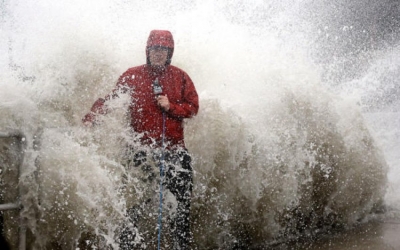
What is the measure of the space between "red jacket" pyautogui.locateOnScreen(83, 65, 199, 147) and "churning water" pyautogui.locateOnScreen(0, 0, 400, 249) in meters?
0.15

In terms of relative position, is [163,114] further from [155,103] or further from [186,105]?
[186,105]

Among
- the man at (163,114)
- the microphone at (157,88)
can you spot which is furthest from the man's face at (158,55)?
the microphone at (157,88)

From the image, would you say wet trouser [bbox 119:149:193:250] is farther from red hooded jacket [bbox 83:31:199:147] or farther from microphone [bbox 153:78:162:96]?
microphone [bbox 153:78:162:96]

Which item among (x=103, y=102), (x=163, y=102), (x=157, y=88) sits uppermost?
(x=157, y=88)

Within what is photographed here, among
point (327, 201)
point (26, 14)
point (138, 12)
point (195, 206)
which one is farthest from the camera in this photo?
point (138, 12)

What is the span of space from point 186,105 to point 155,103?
276 millimetres

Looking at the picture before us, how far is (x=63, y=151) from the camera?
3.84 metres

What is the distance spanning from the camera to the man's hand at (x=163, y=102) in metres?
3.82

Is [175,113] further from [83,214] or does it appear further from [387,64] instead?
[387,64]

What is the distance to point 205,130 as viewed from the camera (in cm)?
479

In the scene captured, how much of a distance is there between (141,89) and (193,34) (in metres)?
2.82

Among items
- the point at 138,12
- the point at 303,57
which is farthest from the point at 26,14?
the point at 303,57

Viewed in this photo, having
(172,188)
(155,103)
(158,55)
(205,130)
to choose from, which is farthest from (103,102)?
(205,130)

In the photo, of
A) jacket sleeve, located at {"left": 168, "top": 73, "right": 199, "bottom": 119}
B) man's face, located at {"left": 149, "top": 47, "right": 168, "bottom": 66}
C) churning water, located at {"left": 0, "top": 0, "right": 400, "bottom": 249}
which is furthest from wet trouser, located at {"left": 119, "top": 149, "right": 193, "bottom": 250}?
man's face, located at {"left": 149, "top": 47, "right": 168, "bottom": 66}
